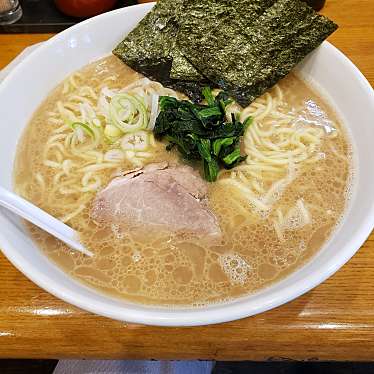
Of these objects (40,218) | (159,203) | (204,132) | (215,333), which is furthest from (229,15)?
(215,333)

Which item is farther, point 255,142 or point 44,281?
point 255,142

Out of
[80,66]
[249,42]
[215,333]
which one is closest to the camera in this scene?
[215,333]

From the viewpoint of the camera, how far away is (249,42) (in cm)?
141

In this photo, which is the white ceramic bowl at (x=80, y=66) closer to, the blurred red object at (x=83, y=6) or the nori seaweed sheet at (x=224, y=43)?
the nori seaweed sheet at (x=224, y=43)

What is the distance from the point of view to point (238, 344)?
99cm

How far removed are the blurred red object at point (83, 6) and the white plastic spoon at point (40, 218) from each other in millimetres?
1120

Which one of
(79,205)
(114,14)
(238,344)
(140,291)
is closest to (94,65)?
(114,14)

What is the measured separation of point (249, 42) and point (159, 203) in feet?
2.09

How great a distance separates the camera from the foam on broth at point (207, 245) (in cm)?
98

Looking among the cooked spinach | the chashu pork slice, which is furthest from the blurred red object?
the chashu pork slice

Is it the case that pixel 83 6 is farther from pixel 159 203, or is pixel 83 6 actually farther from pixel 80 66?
pixel 159 203

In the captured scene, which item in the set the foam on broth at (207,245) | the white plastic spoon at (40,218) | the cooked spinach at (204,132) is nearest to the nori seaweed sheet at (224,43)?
the cooked spinach at (204,132)

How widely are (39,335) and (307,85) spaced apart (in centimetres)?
107

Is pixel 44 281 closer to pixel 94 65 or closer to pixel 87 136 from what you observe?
pixel 87 136
